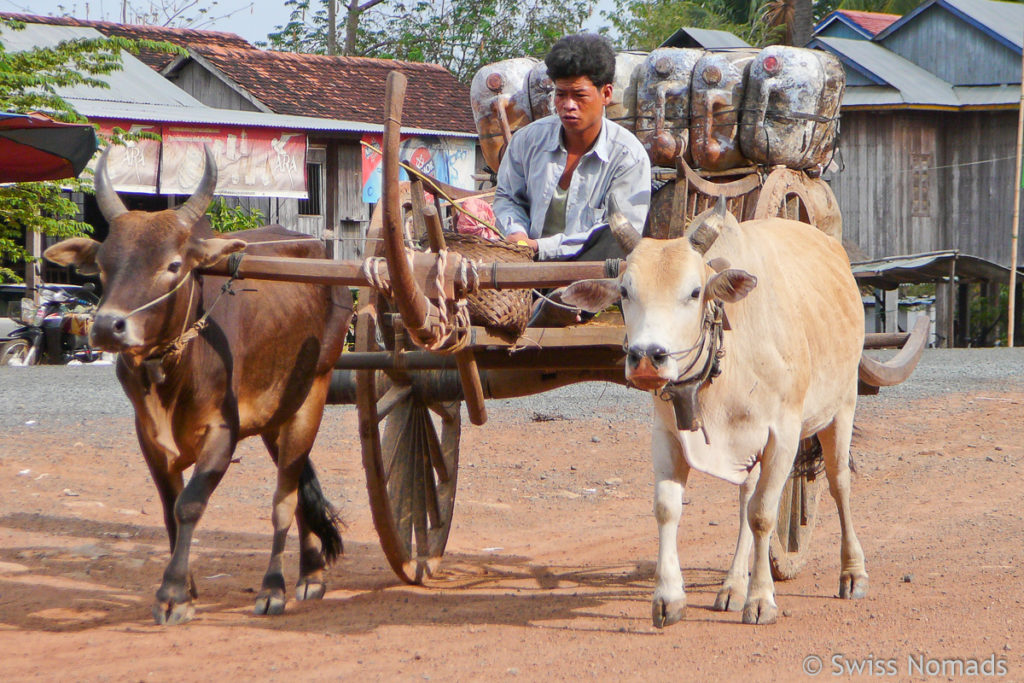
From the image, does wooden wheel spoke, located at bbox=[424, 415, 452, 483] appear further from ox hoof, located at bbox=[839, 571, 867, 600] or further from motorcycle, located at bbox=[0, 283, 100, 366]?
motorcycle, located at bbox=[0, 283, 100, 366]

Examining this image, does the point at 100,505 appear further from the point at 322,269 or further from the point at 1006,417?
the point at 1006,417

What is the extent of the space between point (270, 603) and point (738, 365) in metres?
2.17

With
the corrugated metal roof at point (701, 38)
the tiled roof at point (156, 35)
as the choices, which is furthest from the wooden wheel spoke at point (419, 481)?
the tiled roof at point (156, 35)

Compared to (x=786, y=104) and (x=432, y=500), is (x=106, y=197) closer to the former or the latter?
(x=432, y=500)

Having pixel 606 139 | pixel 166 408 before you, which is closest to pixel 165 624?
pixel 166 408

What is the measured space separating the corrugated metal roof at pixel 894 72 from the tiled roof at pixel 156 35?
12325mm

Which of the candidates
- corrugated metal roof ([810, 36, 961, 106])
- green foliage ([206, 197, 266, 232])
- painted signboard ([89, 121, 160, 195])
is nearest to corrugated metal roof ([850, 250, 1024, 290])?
corrugated metal roof ([810, 36, 961, 106])

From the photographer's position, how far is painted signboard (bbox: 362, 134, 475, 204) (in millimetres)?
19953

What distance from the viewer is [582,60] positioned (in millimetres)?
4969

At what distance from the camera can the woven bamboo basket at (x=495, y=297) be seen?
424 centimetres

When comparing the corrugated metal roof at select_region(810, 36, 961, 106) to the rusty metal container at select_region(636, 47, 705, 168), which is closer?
the rusty metal container at select_region(636, 47, 705, 168)

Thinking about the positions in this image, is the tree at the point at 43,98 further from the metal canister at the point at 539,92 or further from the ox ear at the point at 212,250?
the ox ear at the point at 212,250

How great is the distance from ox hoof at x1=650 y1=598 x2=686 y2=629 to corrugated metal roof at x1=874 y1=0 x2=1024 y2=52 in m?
22.3

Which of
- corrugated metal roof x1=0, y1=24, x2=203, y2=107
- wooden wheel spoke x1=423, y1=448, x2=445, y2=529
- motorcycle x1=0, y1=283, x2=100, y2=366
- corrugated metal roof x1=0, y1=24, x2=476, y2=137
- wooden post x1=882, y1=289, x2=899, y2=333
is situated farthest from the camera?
wooden post x1=882, y1=289, x2=899, y2=333
